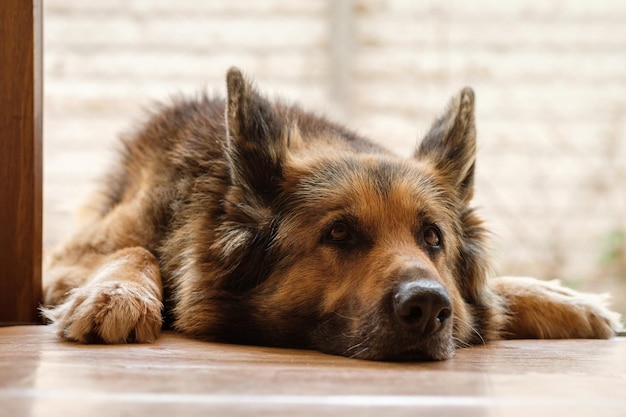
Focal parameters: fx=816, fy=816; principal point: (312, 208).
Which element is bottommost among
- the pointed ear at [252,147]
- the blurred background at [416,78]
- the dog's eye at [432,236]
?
the dog's eye at [432,236]

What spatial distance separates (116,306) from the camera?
2.88 m

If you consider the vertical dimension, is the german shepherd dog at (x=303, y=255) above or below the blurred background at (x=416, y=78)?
below

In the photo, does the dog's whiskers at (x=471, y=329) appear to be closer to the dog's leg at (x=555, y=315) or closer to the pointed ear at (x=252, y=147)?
the dog's leg at (x=555, y=315)

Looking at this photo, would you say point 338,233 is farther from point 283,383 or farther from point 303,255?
point 283,383

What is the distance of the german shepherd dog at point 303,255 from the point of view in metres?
2.79

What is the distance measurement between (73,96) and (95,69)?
31 cm

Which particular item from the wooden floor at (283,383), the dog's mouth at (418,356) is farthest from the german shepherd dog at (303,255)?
the wooden floor at (283,383)

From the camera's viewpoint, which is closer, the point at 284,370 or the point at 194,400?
the point at 194,400

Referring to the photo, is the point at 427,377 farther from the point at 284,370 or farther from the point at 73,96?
the point at 73,96

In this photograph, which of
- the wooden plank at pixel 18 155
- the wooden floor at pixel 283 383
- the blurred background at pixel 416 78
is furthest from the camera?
the blurred background at pixel 416 78

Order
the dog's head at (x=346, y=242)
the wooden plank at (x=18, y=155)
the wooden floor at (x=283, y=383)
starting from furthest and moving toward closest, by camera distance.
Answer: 1. the wooden plank at (x=18, y=155)
2. the dog's head at (x=346, y=242)
3. the wooden floor at (x=283, y=383)

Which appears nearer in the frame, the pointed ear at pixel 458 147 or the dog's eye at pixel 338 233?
A: the dog's eye at pixel 338 233

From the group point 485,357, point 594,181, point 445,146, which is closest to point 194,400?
point 485,357

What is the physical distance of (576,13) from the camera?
734cm
